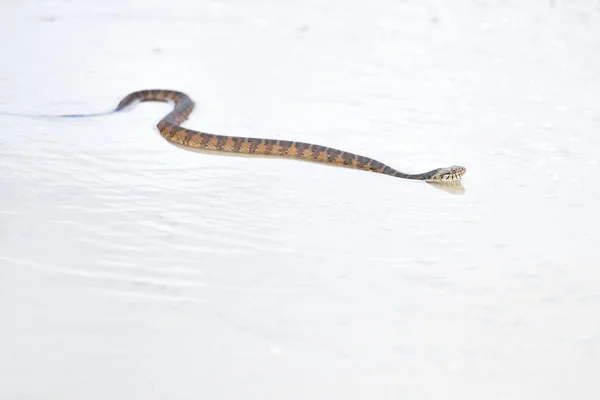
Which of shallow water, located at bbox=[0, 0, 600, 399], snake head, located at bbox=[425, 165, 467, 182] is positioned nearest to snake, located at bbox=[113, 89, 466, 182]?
snake head, located at bbox=[425, 165, 467, 182]

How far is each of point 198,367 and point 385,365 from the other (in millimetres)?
966

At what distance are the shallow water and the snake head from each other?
4.6 inches

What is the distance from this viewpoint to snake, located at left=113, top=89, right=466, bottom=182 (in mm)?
8797

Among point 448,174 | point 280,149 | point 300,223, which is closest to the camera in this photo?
point 300,223

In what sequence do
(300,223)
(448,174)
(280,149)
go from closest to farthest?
1. (300,223)
2. (448,174)
3. (280,149)

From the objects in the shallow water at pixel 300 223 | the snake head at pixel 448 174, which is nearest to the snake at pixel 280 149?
the snake head at pixel 448 174

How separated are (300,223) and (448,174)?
6.44ft

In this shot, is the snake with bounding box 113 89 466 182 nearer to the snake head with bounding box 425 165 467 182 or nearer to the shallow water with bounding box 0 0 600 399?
the snake head with bounding box 425 165 467 182

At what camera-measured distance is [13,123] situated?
9586 millimetres

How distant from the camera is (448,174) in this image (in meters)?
8.65

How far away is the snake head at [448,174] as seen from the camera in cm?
865

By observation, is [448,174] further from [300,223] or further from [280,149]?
[300,223]

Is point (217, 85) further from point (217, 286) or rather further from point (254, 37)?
point (217, 286)

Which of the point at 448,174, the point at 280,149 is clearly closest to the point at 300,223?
the point at 448,174
